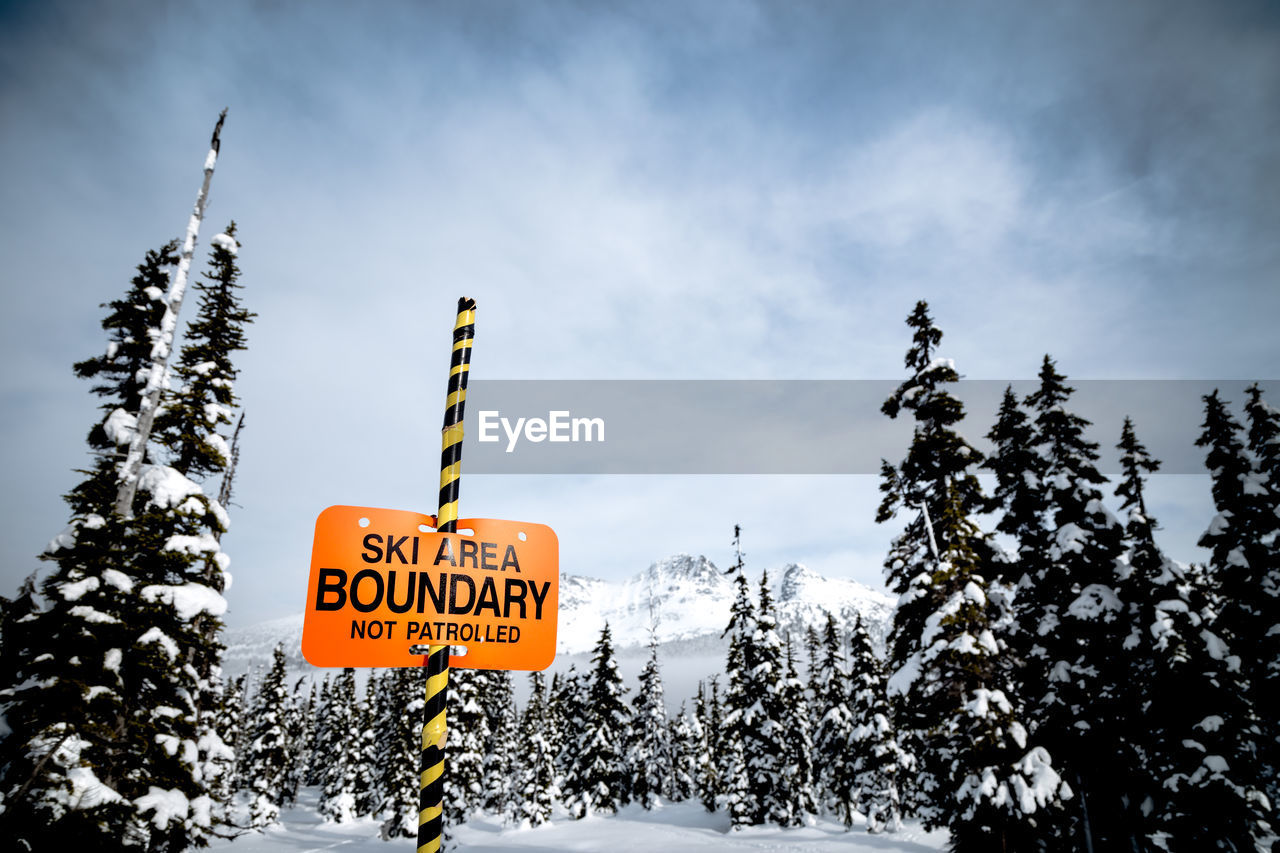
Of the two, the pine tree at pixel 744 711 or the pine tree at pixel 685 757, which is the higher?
the pine tree at pixel 744 711

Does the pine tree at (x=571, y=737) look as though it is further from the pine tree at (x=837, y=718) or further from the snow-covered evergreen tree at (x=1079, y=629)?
the snow-covered evergreen tree at (x=1079, y=629)

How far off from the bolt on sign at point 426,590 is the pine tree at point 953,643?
15.0 meters

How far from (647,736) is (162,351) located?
203ft

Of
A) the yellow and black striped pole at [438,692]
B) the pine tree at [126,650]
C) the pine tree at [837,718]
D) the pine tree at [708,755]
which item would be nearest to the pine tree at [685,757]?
the pine tree at [708,755]

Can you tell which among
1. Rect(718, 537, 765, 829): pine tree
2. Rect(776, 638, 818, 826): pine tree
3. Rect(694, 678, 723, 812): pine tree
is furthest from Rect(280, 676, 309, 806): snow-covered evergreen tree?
Rect(776, 638, 818, 826): pine tree

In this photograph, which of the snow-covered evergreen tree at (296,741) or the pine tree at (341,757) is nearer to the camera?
the pine tree at (341,757)

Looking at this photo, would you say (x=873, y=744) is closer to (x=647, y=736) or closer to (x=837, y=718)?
(x=837, y=718)

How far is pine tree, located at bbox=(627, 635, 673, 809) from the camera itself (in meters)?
58.5

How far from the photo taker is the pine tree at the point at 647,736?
192 ft

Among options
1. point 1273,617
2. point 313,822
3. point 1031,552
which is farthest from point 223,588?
point 313,822

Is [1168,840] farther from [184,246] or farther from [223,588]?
[184,246]

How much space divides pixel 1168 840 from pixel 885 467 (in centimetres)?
1601

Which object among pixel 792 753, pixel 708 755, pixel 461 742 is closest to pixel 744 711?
pixel 792 753

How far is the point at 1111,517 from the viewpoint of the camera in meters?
20.1
